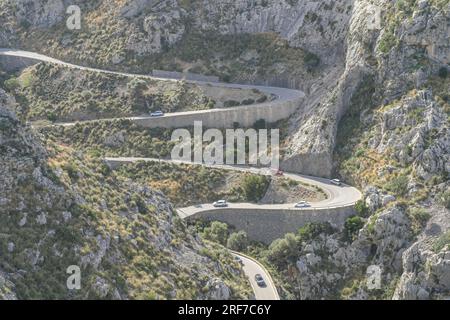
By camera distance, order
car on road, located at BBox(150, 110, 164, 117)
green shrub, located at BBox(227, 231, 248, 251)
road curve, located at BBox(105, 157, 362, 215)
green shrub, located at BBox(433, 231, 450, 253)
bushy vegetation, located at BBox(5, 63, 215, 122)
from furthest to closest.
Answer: bushy vegetation, located at BBox(5, 63, 215, 122) → car on road, located at BBox(150, 110, 164, 117) → road curve, located at BBox(105, 157, 362, 215) → green shrub, located at BBox(227, 231, 248, 251) → green shrub, located at BBox(433, 231, 450, 253)

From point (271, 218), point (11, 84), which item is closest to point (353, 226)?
point (271, 218)

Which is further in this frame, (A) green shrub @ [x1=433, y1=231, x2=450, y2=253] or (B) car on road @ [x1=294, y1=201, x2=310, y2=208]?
(B) car on road @ [x1=294, y1=201, x2=310, y2=208]

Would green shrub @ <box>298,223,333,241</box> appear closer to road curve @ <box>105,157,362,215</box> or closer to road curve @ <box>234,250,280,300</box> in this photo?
road curve @ <box>105,157,362,215</box>

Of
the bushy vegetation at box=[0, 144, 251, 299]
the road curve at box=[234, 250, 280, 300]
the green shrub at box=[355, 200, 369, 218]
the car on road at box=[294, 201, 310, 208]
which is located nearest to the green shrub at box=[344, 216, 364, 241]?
the green shrub at box=[355, 200, 369, 218]

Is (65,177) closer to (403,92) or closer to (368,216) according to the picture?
(368,216)

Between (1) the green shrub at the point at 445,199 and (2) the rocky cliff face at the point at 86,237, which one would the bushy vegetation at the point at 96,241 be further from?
(1) the green shrub at the point at 445,199

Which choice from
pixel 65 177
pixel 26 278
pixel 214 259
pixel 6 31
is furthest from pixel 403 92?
pixel 6 31

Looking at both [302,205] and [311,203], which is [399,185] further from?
[302,205]
